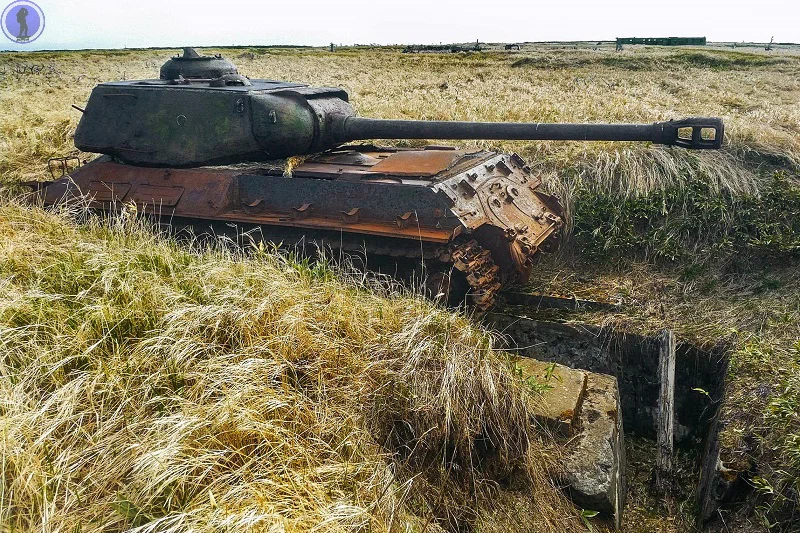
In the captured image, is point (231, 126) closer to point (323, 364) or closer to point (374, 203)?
point (374, 203)

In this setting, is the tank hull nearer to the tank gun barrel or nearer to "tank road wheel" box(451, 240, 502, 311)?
"tank road wheel" box(451, 240, 502, 311)

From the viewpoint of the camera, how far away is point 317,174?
6629mm

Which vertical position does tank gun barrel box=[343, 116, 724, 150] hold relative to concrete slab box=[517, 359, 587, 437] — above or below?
above

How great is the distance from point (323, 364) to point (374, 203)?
8.35 ft

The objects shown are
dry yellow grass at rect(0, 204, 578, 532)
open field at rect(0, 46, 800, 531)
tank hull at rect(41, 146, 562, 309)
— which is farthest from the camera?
tank hull at rect(41, 146, 562, 309)

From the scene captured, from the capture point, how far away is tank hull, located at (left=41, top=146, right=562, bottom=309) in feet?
19.5

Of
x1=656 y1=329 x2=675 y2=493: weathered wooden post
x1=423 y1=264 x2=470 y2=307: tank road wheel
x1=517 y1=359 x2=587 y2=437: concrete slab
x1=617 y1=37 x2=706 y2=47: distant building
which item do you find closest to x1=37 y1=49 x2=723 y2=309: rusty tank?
x1=423 y1=264 x2=470 y2=307: tank road wheel

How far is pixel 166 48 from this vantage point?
44.5 m

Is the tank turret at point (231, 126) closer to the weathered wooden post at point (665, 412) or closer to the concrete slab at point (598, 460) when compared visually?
the weathered wooden post at point (665, 412)

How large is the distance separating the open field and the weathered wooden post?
26 cm

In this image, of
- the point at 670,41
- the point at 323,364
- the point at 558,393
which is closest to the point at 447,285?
the point at 558,393

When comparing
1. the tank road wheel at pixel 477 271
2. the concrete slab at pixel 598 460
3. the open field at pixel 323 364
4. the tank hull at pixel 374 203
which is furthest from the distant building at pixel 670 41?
the concrete slab at pixel 598 460

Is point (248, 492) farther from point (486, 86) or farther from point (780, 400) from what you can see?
point (486, 86)

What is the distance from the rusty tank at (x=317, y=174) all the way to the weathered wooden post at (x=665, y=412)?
155 cm
